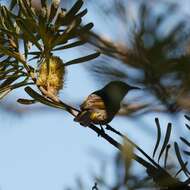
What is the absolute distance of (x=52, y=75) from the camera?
924mm

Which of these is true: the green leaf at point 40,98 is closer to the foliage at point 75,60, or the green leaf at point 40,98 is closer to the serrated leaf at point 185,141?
the foliage at point 75,60

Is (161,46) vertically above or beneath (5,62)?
above

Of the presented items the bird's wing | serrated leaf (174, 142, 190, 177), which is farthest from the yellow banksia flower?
the bird's wing

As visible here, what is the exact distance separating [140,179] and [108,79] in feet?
1.61

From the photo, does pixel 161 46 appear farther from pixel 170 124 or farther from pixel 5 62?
pixel 5 62

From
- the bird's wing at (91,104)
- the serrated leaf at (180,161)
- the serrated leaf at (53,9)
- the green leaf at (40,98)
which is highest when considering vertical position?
the serrated leaf at (53,9)

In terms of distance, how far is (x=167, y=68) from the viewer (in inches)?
30.8

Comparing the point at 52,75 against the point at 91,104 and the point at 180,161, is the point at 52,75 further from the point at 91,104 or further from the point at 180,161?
the point at 91,104

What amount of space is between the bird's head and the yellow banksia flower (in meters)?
0.09

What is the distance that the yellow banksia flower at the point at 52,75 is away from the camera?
35.2 inches

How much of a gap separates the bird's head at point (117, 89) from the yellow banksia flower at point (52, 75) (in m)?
0.09

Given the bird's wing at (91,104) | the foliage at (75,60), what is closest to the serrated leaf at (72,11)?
the foliage at (75,60)

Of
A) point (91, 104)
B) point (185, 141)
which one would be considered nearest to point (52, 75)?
point (185, 141)

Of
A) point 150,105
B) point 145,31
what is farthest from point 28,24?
point 150,105
